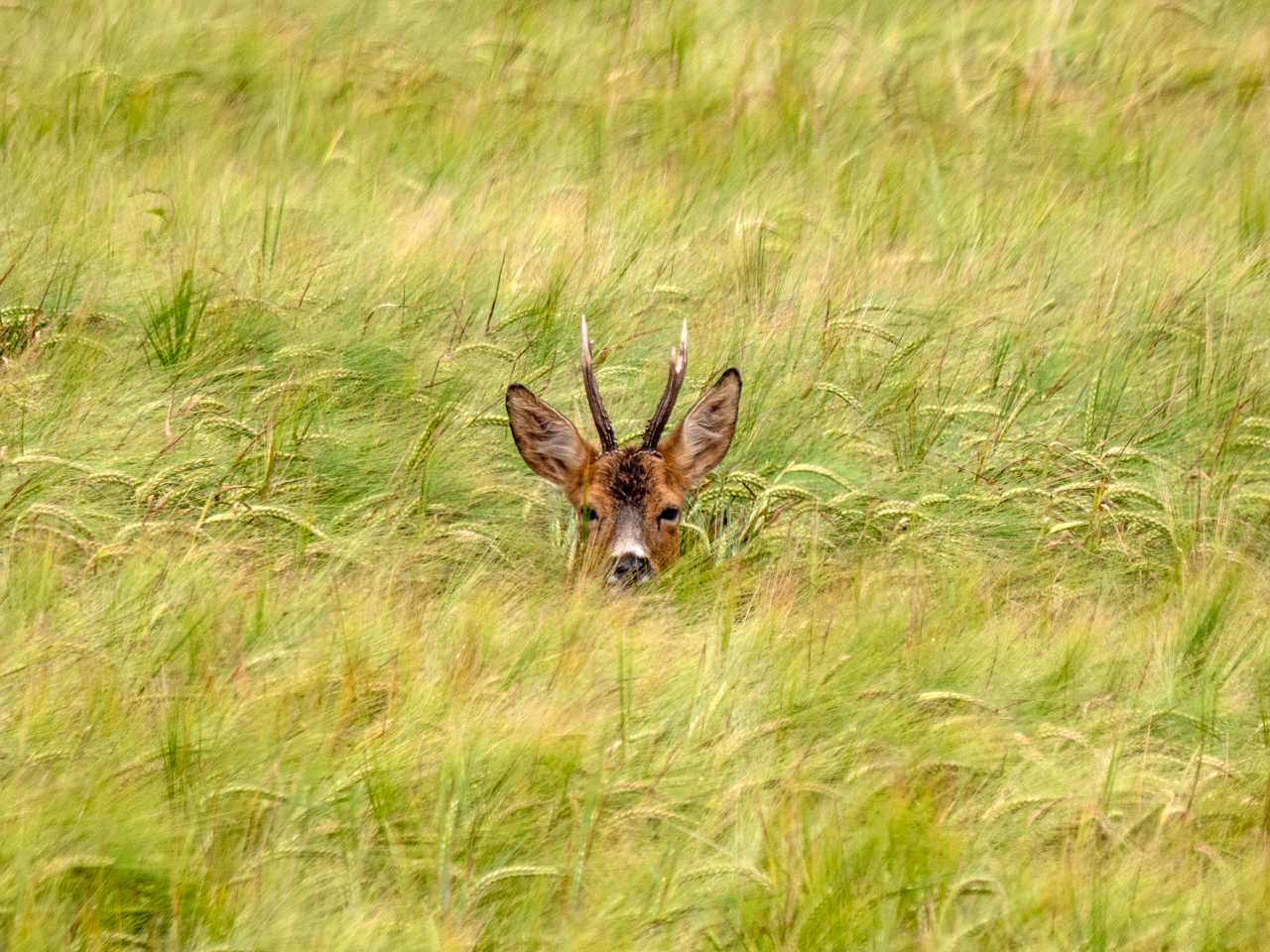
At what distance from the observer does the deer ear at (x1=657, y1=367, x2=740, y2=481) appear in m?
5.47

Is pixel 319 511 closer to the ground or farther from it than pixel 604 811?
closer to the ground

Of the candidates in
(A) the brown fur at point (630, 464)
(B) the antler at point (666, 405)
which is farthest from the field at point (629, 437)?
(B) the antler at point (666, 405)

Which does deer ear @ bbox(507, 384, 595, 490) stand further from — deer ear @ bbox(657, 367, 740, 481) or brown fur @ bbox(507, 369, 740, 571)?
deer ear @ bbox(657, 367, 740, 481)

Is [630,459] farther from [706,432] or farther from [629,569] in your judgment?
[629,569]

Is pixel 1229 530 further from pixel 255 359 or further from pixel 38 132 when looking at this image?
pixel 38 132

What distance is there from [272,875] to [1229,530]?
333 cm

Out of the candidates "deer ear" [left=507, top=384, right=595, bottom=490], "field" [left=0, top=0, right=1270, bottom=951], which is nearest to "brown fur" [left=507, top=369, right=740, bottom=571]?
"deer ear" [left=507, top=384, right=595, bottom=490]

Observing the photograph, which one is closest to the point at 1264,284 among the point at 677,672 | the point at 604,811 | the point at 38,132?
the point at 677,672

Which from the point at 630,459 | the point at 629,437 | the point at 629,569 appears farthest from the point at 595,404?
the point at 629,569

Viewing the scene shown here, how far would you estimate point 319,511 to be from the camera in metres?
5.18

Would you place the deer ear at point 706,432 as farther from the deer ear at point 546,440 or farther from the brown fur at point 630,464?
the deer ear at point 546,440

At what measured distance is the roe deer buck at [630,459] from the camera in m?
5.29

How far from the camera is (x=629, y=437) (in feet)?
18.8

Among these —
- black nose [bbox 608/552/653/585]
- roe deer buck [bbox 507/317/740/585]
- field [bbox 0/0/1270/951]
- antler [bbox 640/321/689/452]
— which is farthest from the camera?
antler [bbox 640/321/689/452]
